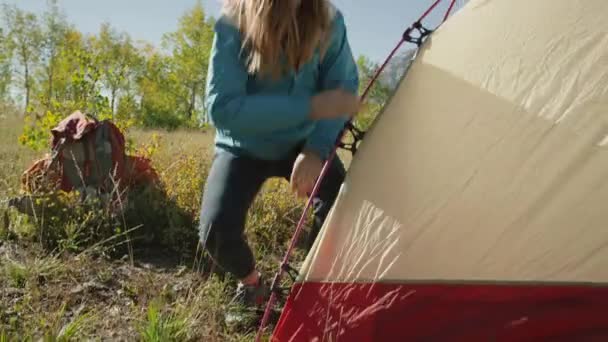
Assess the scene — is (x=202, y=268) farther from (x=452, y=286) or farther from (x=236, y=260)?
(x=452, y=286)

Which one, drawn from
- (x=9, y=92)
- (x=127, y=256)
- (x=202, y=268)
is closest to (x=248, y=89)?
(x=202, y=268)

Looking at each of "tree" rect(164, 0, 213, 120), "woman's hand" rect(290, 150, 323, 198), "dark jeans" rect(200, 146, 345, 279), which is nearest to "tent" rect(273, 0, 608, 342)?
"woman's hand" rect(290, 150, 323, 198)

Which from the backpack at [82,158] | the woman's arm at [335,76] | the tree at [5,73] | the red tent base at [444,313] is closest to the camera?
the red tent base at [444,313]

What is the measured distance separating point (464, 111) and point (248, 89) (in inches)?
33.9

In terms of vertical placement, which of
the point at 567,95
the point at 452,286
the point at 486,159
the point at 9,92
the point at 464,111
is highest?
the point at 567,95

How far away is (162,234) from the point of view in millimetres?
3004

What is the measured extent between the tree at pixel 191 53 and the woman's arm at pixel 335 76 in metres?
24.2

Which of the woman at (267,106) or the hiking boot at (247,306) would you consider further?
the hiking boot at (247,306)

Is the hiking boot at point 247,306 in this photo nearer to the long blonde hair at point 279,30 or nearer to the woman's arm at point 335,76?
the woman's arm at point 335,76

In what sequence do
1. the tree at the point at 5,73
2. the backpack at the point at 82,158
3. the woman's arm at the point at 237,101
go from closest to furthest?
the woman's arm at the point at 237,101
the backpack at the point at 82,158
the tree at the point at 5,73

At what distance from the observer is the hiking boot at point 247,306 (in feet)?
6.92

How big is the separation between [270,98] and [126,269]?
1366mm

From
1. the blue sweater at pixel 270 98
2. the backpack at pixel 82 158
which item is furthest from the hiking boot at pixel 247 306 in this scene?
the backpack at pixel 82 158

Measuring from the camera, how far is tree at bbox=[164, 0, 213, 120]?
25.5 metres
